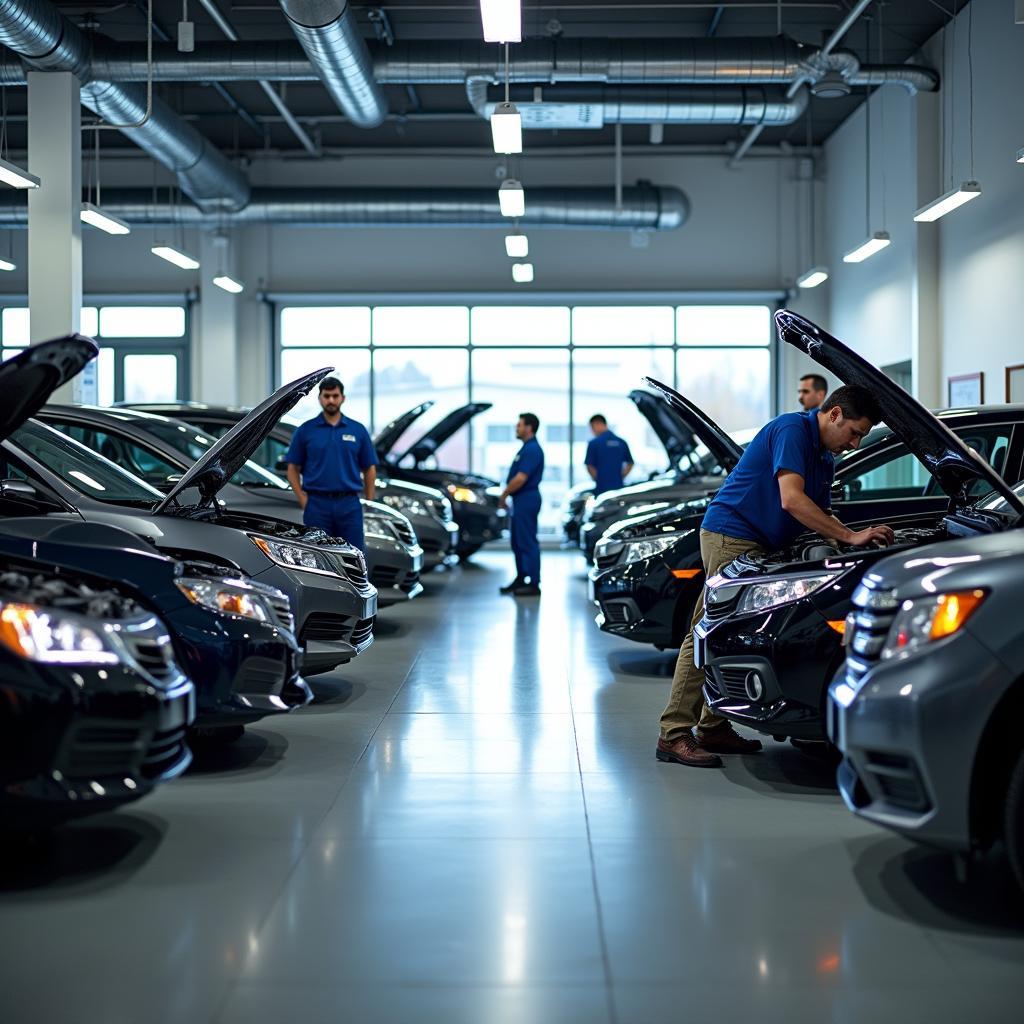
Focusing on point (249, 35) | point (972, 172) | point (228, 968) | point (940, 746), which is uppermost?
point (249, 35)

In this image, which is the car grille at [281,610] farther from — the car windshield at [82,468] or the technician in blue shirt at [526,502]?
the technician in blue shirt at [526,502]

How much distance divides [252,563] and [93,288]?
16947mm

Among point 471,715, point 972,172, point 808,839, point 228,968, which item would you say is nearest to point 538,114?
point 972,172

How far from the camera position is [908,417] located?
15.4 feet

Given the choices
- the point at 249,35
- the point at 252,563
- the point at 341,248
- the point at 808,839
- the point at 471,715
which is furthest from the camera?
the point at 341,248

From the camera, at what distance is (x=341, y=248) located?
68.9 feet

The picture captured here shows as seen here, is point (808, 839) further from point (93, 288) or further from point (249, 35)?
point (93, 288)

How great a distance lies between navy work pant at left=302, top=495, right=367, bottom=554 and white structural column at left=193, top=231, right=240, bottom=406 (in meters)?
12.5

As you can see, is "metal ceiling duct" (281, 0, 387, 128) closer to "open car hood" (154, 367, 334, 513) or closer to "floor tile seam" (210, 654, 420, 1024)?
"open car hood" (154, 367, 334, 513)

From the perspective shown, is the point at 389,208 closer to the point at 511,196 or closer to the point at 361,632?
the point at 511,196

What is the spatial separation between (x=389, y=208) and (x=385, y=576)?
10.5m

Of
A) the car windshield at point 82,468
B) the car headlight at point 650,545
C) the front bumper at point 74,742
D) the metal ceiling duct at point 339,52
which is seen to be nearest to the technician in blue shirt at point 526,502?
the metal ceiling duct at point 339,52

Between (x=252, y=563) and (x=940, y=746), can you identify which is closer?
(x=940, y=746)

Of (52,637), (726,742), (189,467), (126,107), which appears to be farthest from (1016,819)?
(126,107)
